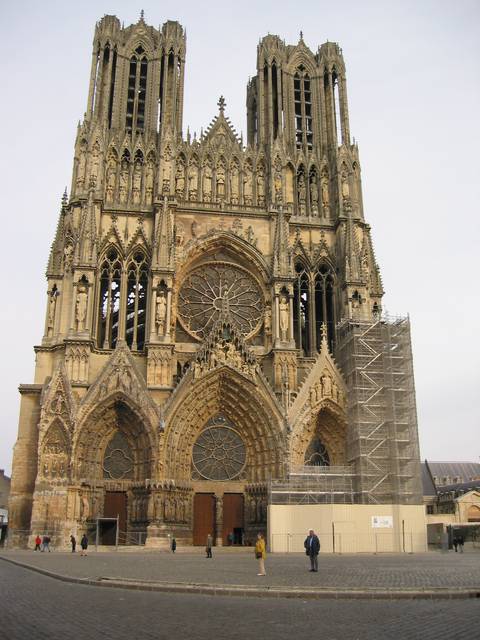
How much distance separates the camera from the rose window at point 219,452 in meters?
30.7

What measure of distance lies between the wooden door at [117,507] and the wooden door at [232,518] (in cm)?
434

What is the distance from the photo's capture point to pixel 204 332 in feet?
109

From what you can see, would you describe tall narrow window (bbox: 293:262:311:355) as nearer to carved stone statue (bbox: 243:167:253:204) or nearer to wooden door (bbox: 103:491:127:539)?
carved stone statue (bbox: 243:167:253:204)

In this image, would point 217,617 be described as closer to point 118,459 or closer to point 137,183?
point 118,459

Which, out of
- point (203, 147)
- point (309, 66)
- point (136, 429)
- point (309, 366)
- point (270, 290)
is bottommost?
point (136, 429)

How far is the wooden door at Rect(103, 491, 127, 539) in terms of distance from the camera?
29.2 m

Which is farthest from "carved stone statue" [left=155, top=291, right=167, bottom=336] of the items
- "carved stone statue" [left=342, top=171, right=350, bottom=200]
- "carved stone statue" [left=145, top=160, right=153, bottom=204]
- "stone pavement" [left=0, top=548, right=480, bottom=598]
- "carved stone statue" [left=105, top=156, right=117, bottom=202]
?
"stone pavement" [left=0, top=548, right=480, bottom=598]

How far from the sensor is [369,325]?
3228 centimetres

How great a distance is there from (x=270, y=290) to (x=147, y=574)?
20.5 meters

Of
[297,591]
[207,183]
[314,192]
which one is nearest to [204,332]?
[207,183]

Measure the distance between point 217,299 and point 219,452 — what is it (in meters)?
7.61

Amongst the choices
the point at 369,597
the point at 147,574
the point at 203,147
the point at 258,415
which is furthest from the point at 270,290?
the point at 369,597

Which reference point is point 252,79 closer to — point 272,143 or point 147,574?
point 272,143

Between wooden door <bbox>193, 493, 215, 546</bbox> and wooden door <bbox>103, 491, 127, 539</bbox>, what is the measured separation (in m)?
3.02
